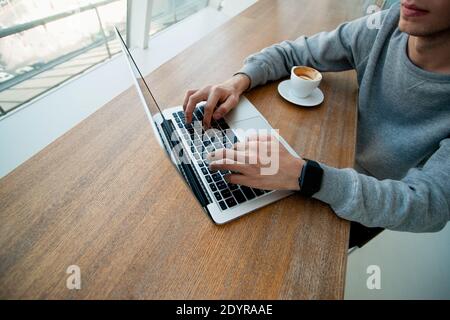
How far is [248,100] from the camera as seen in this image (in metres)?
0.67

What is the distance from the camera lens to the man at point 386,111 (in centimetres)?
43

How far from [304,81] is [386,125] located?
28 cm

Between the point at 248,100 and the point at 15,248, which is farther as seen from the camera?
the point at 248,100

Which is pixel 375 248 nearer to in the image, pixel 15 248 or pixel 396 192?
pixel 396 192

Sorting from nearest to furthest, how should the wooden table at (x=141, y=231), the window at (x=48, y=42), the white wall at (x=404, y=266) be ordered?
the wooden table at (x=141, y=231)
the window at (x=48, y=42)
the white wall at (x=404, y=266)

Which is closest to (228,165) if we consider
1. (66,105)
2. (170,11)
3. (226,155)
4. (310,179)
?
(226,155)

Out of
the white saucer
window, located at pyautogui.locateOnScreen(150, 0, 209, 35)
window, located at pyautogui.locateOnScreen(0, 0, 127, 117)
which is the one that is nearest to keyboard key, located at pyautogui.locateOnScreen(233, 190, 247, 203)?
the white saucer

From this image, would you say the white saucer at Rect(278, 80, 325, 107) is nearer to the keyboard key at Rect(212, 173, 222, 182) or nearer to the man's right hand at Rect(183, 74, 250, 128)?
the man's right hand at Rect(183, 74, 250, 128)

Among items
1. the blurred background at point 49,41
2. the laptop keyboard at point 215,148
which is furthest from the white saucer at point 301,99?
the blurred background at point 49,41

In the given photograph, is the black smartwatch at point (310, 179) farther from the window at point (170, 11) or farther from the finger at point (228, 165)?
the window at point (170, 11)

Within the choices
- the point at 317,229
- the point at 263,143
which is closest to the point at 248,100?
the point at 263,143

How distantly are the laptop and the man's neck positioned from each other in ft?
1.33

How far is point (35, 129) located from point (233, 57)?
76 centimetres

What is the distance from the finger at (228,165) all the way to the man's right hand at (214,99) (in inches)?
6.6
